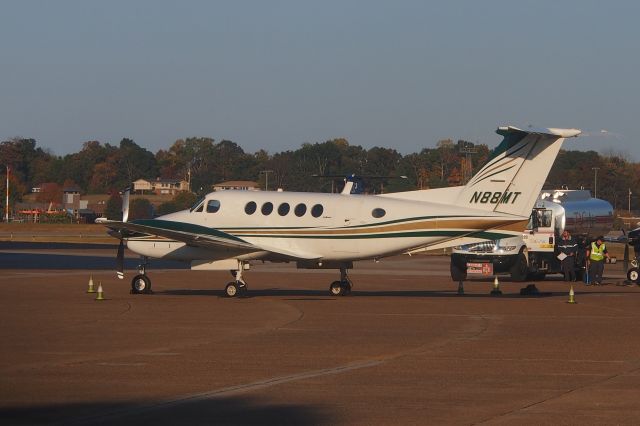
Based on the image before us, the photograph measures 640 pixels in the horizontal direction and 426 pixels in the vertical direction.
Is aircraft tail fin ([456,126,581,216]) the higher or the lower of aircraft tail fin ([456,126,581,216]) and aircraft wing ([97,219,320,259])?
the higher

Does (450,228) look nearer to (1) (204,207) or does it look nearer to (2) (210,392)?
(1) (204,207)

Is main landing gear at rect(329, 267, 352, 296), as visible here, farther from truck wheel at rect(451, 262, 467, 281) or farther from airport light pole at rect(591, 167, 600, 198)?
airport light pole at rect(591, 167, 600, 198)

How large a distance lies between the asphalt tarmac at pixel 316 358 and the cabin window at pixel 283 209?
2229mm

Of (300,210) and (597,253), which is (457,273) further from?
(300,210)

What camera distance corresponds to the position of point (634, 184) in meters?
132

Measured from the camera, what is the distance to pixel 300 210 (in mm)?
29000

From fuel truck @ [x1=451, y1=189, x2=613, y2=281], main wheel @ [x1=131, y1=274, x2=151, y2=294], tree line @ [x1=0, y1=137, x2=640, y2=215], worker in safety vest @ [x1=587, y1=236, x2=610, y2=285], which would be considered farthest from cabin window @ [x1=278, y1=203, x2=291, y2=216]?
tree line @ [x1=0, y1=137, x2=640, y2=215]

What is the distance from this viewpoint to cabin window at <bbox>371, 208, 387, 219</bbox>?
28.2 metres

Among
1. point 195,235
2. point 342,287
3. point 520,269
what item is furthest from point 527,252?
point 195,235

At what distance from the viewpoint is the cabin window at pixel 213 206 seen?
29.5 m

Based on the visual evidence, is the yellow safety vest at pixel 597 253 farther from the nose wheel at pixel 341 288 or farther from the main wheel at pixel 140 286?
the main wheel at pixel 140 286

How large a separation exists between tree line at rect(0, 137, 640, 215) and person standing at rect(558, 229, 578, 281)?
6761 cm

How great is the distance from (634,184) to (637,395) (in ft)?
407

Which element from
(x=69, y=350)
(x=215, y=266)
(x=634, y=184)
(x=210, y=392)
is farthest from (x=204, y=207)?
(x=634, y=184)
